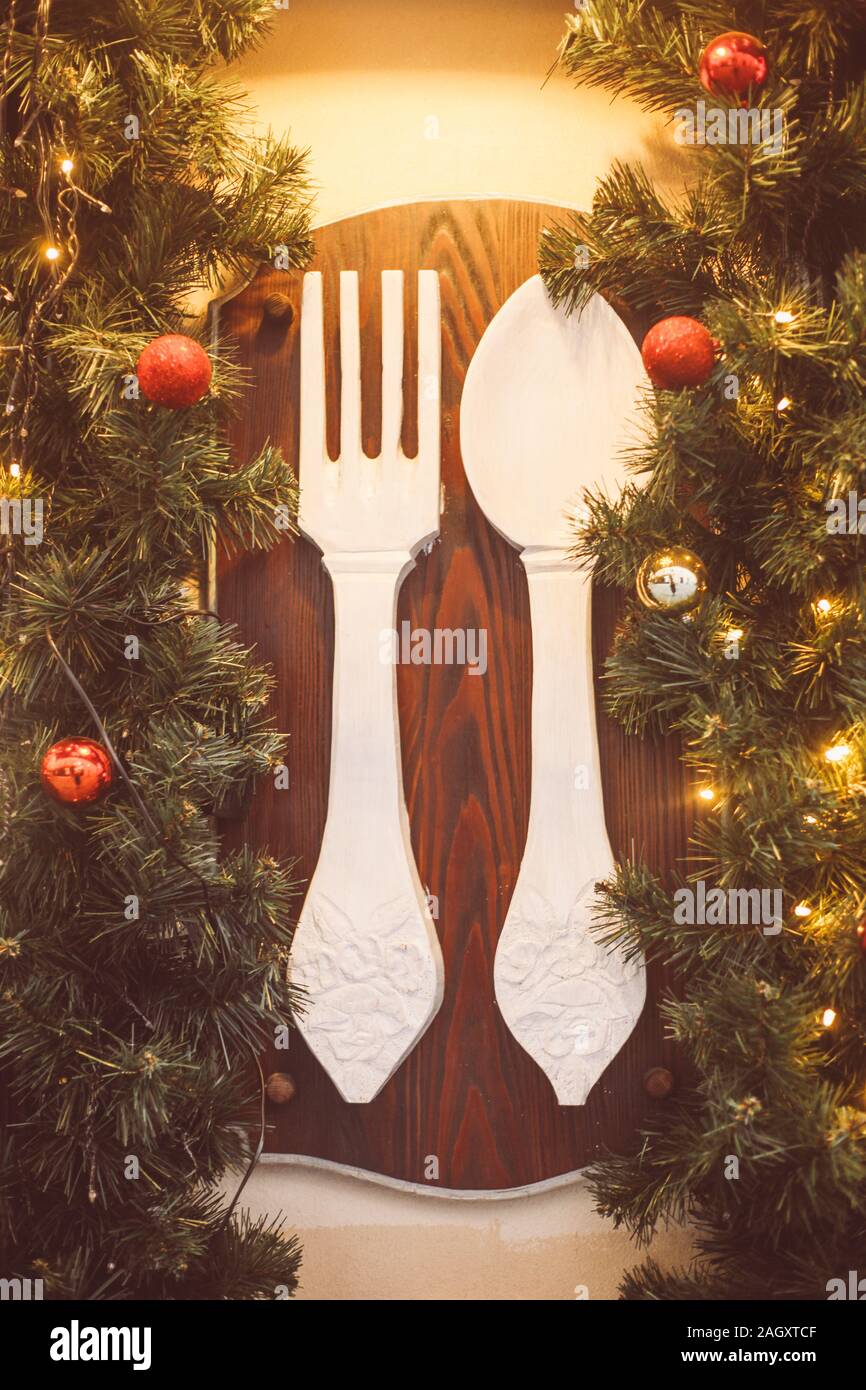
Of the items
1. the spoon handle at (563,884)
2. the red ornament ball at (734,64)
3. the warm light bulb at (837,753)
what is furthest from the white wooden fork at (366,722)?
the warm light bulb at (837,753)

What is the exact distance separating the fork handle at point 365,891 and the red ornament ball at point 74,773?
0.31 m

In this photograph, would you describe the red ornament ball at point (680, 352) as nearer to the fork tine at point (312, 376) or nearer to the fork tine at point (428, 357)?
the fork tine at point (428, 357)

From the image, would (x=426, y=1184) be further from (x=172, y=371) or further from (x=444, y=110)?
(x=444, y=110)

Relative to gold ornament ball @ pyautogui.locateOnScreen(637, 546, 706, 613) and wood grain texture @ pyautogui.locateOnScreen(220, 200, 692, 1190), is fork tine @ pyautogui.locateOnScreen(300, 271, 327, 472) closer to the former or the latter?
wood grain texture @ pyautogui.locateOnScreen(220, 200, 692, 1190)

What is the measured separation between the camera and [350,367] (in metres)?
1.30

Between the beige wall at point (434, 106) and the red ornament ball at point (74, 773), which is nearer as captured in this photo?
the red ornament ball at point (74, 773)

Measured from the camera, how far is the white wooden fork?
124 cm

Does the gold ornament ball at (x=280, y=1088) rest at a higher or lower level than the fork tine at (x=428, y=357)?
lower

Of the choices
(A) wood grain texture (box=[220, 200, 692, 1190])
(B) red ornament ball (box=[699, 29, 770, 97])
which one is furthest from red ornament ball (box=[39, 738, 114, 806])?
(B) red ornament ball (box=[699, 29, 770, 97])

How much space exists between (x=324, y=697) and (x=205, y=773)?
24cm

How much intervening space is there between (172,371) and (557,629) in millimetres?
523

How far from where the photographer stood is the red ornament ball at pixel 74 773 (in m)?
1.03

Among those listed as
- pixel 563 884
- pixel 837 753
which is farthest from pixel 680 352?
pixel 563 884
